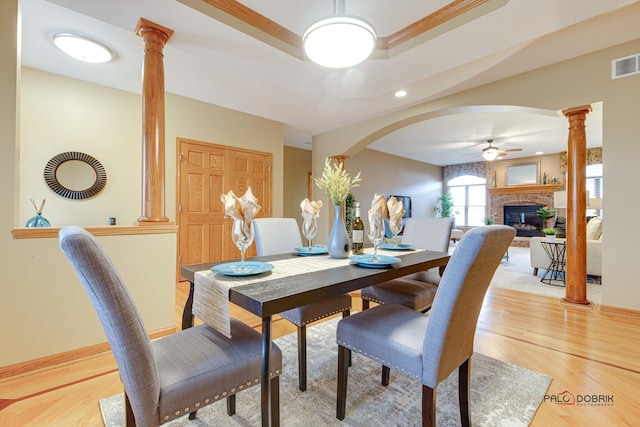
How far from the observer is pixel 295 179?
6766mm

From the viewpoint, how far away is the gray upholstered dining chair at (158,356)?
0.79 meters

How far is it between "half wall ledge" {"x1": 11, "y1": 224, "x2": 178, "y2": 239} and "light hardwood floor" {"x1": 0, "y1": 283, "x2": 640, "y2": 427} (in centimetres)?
88

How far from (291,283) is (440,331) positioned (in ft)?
2.03

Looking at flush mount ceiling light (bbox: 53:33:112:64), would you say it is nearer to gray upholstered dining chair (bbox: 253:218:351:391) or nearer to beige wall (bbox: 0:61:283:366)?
beige wall (bbox: 0:61:283:366)

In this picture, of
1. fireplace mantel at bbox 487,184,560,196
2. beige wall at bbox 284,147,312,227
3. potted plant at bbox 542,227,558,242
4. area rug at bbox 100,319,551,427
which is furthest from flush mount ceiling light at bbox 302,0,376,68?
fireplace mantel at bbox 487,184,560,196

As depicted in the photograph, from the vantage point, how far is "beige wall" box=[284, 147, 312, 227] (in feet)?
21.6

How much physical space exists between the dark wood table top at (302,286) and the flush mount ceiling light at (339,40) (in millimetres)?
1448

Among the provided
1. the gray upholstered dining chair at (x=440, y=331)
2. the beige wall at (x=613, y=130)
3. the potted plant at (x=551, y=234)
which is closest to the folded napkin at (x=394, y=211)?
the gray upholstered dining chair at (x=440, y=331)

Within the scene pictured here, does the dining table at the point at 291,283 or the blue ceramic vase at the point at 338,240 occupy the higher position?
the blue ceramic vase at the point at 338,240

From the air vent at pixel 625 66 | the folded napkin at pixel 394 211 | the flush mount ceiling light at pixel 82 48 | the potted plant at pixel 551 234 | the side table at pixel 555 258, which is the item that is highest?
the flush mount ceiling light at pixel 82 48

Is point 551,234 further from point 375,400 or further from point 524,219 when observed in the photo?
point 524,219

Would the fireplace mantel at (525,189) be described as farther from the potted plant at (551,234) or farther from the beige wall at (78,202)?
the beige wall at (78,202)

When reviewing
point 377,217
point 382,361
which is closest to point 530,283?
point 377,217

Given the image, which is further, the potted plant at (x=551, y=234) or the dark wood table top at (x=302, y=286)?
the potted plant at (x=551, y=234)
